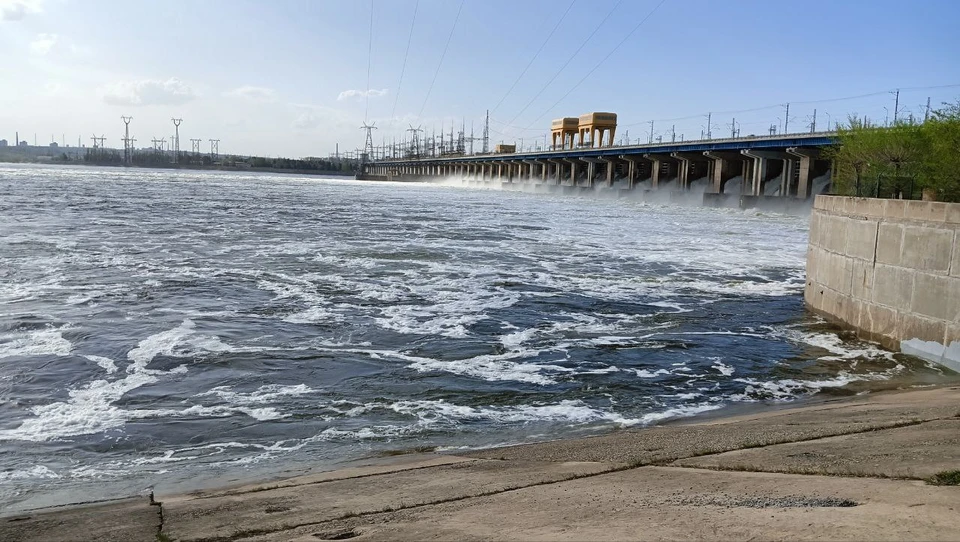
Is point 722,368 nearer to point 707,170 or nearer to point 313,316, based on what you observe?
point 313,316

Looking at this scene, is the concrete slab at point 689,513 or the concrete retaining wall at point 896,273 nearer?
the concrete slab at point 689,513

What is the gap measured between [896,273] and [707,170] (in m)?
79.0

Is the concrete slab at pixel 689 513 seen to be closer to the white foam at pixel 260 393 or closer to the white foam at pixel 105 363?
the white foam at pixel 260 393

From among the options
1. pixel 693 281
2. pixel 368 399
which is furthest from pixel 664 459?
pixel 693 281

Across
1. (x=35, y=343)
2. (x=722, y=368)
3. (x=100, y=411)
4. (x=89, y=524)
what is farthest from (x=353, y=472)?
(x=35, y=343)

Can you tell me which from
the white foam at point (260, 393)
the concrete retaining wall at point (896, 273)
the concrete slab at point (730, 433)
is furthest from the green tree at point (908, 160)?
the white foam at point (260, 393)

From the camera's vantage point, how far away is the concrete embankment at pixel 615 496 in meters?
5.75

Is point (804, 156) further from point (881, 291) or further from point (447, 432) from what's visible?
point (447, 432)

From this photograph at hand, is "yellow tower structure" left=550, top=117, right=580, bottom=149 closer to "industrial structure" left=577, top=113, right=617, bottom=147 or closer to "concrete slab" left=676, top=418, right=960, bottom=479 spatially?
"industrial structure" left=577, top=113, right=617, bottom=147

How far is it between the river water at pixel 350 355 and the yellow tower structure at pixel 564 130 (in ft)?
407

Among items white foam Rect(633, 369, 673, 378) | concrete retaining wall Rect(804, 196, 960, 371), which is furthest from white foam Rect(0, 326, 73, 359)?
concrete retaining wall Rect(804, 196, 960, 371)

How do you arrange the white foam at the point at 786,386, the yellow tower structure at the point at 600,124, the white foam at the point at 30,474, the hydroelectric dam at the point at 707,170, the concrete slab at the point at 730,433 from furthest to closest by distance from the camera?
1. the yellow tower structure at the point at 600,124
2. the hydroelectric dam at the point at 707,170
3. the white foam at the point at 786,386
4. the white foam at the point at 30,474
5. the concrete slab at the point at 730,433

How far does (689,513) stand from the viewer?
6.02 m

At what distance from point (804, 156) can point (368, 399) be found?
203ft
